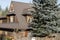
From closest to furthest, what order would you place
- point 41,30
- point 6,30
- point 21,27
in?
point 41,30
point 21,27
point 6,30

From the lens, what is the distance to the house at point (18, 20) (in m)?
32.0

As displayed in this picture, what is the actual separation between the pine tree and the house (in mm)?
2699

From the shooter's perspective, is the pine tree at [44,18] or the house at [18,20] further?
the house at [18,20]

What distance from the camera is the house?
32031 mm

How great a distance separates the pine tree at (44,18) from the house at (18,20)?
270 cm

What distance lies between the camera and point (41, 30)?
28469 millimetres

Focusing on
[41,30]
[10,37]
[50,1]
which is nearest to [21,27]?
[10,37]

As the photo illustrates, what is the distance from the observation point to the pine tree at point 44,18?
1126 inches

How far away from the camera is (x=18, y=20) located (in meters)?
34.7

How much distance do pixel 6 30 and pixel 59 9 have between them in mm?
10031

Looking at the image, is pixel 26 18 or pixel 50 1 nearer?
pixel 50 1

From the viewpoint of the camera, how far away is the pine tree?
1126 inches

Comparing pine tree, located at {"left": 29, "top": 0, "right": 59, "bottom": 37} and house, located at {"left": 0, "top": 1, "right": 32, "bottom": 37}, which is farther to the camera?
house, located at {"left": 0, "top": 1, "right": 32, "bottom": 37}

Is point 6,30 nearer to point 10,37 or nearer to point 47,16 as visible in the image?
point 10,37
